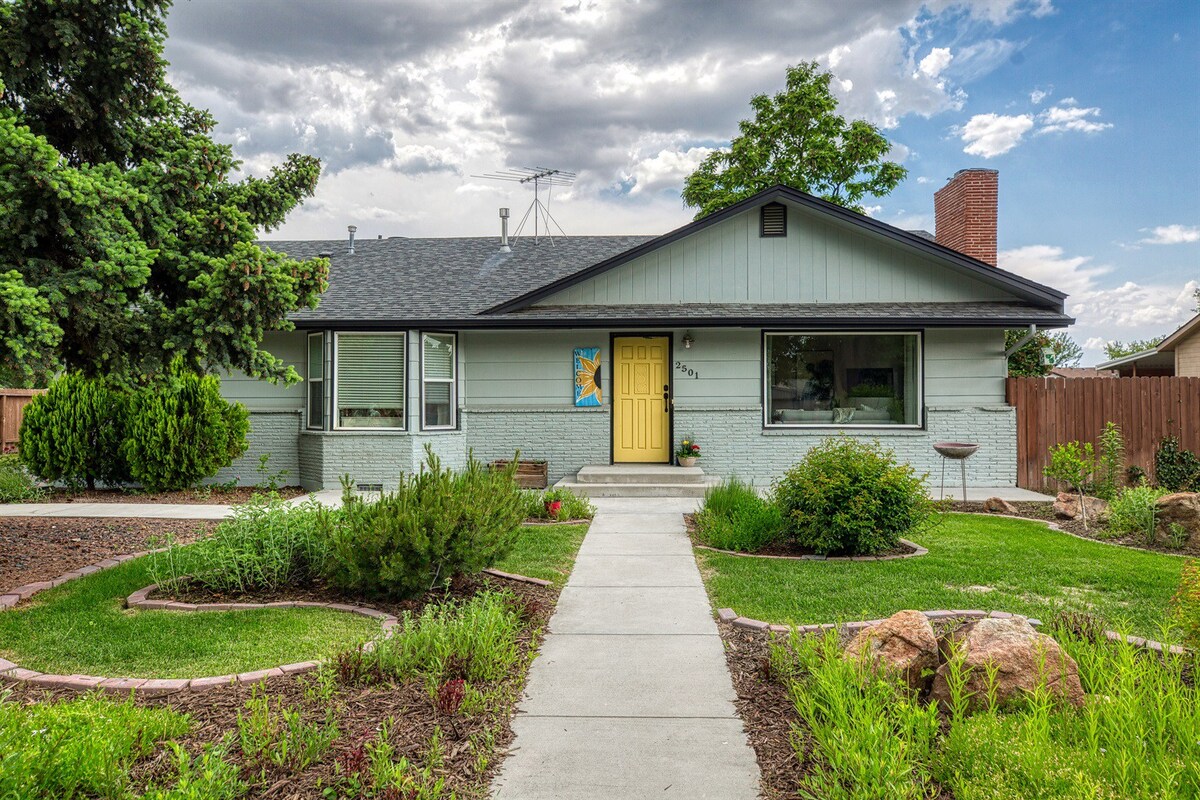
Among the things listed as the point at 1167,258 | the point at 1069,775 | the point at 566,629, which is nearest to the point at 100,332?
the point at 566,629

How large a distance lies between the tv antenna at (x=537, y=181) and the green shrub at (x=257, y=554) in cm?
1186

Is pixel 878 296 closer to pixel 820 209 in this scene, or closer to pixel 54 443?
pixel 820 209

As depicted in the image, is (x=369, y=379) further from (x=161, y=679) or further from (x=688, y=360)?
(x=161, y=679)

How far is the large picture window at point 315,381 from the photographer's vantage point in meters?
11.9

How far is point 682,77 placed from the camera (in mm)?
14539

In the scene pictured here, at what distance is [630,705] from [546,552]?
3.44 m

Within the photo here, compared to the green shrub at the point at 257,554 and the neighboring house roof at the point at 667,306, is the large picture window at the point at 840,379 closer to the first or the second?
the neighboring house roof at the point at 667,306

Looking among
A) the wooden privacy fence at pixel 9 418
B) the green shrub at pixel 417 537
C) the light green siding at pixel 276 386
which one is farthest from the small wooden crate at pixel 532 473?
the wooden privacy fence at pixel 9 418

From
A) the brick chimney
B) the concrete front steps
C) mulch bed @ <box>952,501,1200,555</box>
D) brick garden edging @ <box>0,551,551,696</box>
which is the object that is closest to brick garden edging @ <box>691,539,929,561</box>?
mulch bed @ <box>952,501,1200,555</box>

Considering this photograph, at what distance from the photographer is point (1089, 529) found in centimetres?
780

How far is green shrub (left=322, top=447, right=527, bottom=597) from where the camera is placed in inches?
183

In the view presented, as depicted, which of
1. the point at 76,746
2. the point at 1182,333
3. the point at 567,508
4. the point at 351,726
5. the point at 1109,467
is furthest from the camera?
the point at 1182,333

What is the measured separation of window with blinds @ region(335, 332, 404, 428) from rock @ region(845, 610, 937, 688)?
31.1 ft

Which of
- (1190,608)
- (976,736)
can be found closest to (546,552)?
(976,736)
